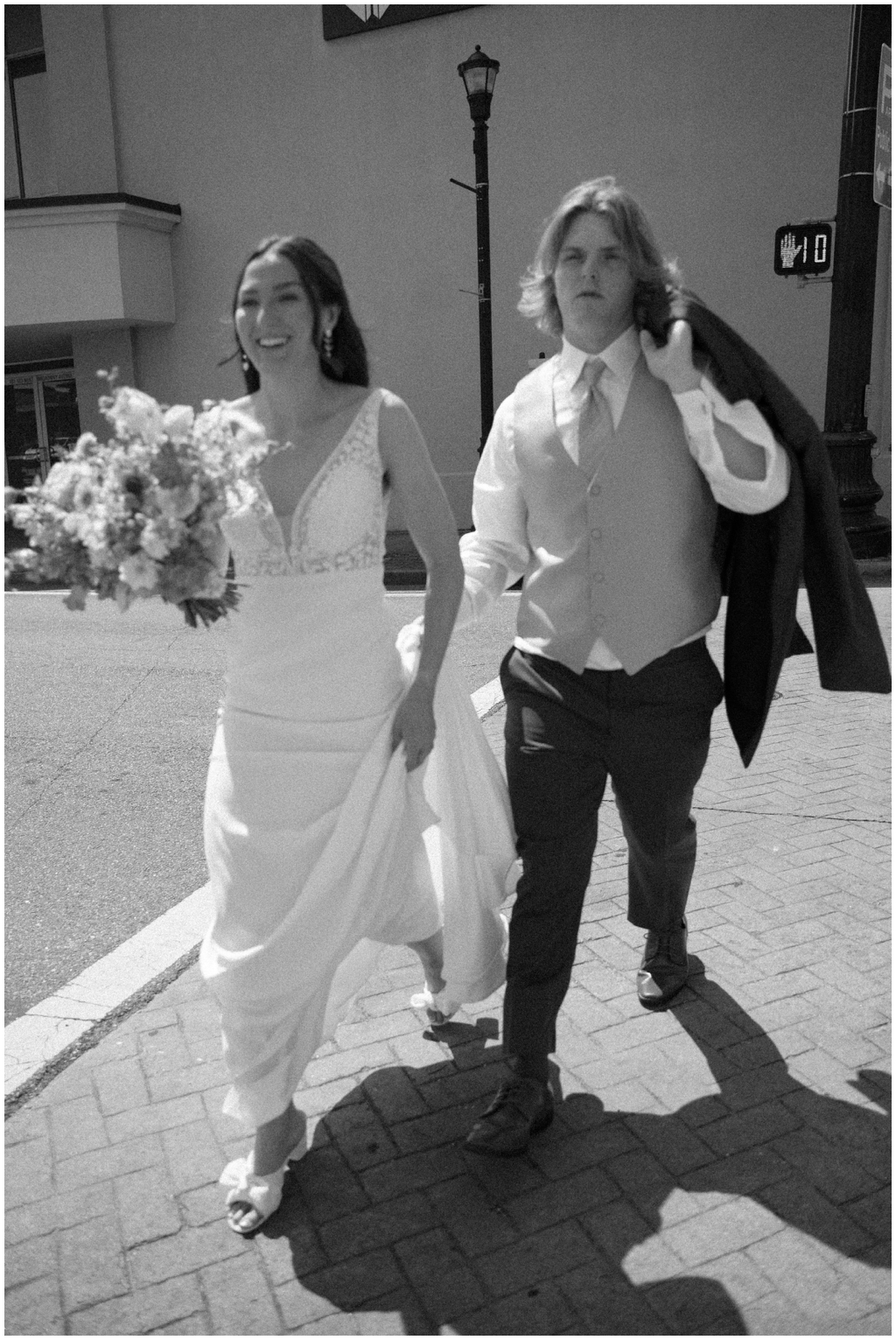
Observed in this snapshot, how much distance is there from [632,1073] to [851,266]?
32.4ft

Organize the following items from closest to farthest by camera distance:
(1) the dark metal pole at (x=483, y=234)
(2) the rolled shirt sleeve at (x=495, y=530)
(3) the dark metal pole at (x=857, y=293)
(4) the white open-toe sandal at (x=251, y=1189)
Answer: (4) the white open-toe sandal at (x=251, y=1189) < (2) the rolled shirt sleeve at (x=495, y=530) < (3) the dark metal pole at (x=857, y=293) < (1) the dark metal pole at (x=483, y=234)

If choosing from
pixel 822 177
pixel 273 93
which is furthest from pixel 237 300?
pixel 273 93

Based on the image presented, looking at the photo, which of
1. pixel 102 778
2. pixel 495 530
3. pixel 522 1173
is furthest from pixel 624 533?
pixel 102 778

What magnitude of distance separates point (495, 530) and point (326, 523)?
0.56 meters

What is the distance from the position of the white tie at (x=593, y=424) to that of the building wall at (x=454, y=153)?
12946mm

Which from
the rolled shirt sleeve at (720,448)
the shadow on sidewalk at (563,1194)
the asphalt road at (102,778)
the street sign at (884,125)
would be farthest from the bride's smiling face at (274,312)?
the street sign at (884,125)

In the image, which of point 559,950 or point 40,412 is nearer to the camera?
point 559,950

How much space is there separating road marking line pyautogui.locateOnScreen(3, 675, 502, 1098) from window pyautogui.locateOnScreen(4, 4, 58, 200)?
19.8 metres

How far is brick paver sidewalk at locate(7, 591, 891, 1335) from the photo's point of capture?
233 cm

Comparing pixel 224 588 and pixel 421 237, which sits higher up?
pixel 421 237

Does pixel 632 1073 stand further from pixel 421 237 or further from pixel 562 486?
pixel 421 237

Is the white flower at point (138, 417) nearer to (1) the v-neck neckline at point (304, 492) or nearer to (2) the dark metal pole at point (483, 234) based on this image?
(1) the v-neck neckline at point (304, 492)

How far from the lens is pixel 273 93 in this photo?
1812cm

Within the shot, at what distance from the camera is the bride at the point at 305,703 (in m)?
2.60
